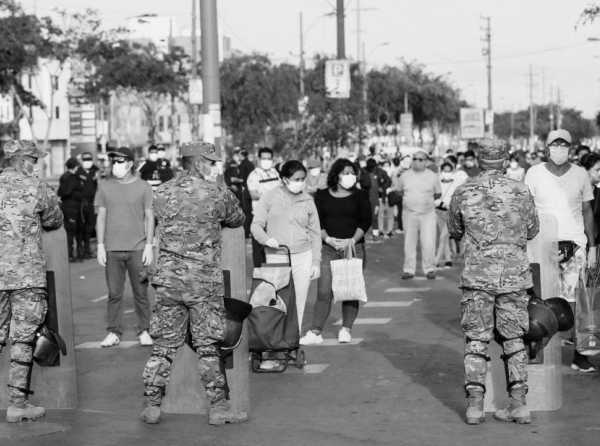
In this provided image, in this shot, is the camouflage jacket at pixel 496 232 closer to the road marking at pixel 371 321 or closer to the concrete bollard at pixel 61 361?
the concrete bollard at pixel 61 361

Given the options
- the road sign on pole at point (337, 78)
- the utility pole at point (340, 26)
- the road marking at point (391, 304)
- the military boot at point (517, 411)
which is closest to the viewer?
the military boot at point (517, 411)

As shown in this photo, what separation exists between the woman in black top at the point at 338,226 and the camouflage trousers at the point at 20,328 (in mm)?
4278

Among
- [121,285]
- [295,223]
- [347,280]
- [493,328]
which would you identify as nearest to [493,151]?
[493,328]

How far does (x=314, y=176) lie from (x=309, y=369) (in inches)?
433

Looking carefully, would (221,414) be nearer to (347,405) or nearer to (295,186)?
(347,405)

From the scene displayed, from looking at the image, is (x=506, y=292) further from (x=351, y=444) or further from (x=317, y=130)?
(x=317, y=130)

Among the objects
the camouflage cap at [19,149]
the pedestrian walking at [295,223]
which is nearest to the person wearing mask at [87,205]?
the pedestrian walking at [295,223]

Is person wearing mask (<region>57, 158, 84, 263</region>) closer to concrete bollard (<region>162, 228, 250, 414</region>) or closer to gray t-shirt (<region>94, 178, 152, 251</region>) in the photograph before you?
gray t-shirt (<region>94, 178, 152, 251</region>)

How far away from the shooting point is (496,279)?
8.31 meters

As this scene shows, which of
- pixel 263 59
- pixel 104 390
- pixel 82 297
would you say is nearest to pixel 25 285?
pixel 104 390

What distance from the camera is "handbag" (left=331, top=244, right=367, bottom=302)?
1238 cm

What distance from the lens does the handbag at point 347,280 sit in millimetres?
12375

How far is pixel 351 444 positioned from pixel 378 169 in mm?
22605

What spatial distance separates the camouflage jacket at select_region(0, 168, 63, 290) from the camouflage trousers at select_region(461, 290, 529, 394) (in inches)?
110
